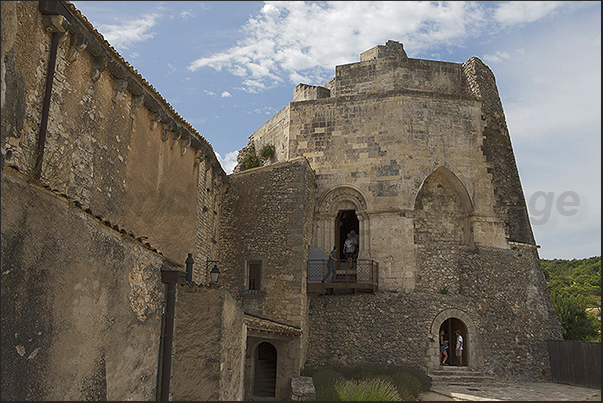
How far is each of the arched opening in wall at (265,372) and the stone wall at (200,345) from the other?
286 inches

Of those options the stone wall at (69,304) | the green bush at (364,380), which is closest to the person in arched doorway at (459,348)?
the green bush at (364,380)

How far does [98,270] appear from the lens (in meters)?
5.93

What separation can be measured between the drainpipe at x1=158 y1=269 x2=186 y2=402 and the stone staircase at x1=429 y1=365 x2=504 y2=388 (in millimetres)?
9876

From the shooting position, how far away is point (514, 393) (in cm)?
1377

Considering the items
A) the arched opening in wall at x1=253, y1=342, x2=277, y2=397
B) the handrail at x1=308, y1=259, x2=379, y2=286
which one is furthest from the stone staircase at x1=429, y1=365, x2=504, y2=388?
the arched opening in wall at x1=253, y1=342, x2=277, y2=397

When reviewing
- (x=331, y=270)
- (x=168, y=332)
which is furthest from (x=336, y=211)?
(x=168, y=332)

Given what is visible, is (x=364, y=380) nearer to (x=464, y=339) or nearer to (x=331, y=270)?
(x=331, y=270)

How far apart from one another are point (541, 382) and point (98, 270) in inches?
596

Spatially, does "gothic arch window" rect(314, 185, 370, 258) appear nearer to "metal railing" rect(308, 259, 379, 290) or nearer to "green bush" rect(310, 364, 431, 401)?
"metal railing" rect(308, 259, 379, 290)

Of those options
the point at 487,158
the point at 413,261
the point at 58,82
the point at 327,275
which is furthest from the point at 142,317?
the point at 487,158

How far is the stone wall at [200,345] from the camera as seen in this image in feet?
25.1

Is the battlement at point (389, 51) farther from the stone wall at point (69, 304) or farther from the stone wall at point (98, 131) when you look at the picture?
the stone wall at point (69, 304)

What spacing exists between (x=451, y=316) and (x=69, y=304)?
13.1 m

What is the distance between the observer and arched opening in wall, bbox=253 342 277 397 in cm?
1515
